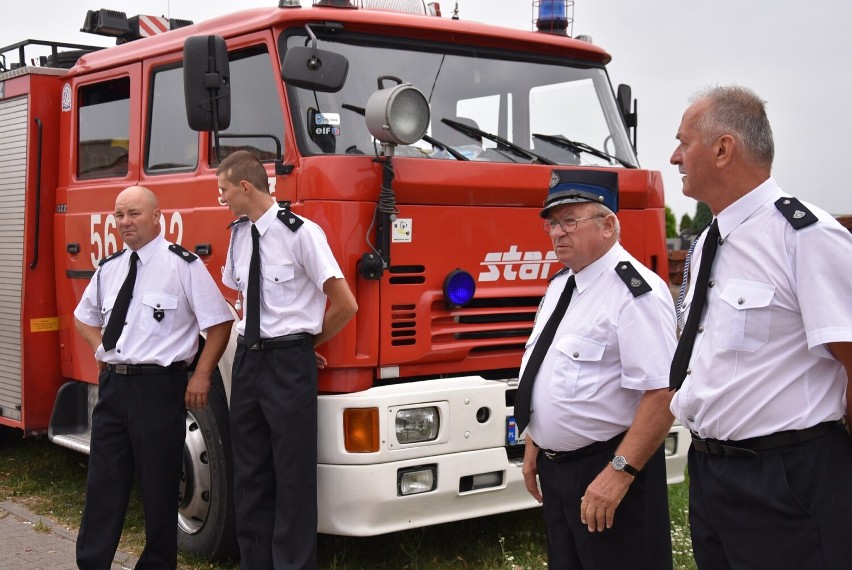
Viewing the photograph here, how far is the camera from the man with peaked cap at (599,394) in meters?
3.09

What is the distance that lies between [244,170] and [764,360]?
103 inches

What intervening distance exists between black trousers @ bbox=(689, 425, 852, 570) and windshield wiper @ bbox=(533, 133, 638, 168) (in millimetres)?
2950

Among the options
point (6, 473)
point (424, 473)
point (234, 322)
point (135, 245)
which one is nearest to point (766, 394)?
point (424, 473)

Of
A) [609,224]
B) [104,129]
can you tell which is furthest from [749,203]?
[104,129]

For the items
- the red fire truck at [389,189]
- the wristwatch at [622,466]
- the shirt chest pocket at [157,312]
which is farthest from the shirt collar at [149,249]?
the wristwatch at [622,466]

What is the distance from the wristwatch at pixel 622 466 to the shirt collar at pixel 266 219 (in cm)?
202

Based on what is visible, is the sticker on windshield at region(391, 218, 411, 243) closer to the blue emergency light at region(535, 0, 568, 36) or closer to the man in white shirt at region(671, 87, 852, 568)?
the blue emergency light at region(535, 0, 568, 36)

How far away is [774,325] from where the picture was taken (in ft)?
8.39

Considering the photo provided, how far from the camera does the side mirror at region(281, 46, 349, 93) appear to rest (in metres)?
4.43

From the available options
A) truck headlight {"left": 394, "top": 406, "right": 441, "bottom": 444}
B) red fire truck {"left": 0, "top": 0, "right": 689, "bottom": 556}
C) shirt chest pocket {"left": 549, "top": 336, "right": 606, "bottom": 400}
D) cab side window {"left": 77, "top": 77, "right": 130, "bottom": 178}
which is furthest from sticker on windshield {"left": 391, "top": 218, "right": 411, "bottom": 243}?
cab side window {"left": 77, "top": 77, "right": 130, "bottom": 178}

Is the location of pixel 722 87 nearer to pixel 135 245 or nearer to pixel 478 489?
pixel 478 489

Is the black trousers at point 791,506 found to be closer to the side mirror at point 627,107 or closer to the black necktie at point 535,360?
the black necktie at point 535,360

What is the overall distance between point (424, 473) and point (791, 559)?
2.27 m

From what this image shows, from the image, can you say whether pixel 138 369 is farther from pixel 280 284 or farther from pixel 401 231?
pixel 401 231
